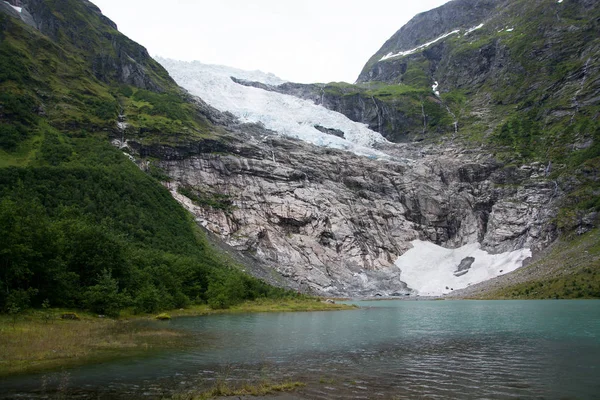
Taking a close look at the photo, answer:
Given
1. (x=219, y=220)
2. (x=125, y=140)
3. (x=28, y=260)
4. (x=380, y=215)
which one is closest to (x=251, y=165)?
(x=219, y=220)

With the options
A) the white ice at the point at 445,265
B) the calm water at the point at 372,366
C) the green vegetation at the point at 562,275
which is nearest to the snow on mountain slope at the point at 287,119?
the white ice at the point at 445,265

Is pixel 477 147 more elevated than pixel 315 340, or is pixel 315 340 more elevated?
pixel 477 147

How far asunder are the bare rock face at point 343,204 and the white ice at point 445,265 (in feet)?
10.8

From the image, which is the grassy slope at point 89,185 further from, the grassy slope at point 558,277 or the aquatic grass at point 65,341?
the grassy slope at point 558,277

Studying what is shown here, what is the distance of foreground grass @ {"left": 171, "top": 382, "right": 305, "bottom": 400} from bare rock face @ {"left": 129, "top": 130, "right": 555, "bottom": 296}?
Result: 87359 mm

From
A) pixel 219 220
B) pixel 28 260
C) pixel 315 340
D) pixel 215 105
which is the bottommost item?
pixel 315 340

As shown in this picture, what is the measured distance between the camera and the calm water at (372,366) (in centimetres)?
1631

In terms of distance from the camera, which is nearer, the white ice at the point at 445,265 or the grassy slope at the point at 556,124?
the grassy slope at the point at 556,124

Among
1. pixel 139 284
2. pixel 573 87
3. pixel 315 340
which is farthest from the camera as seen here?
pixel 573 87

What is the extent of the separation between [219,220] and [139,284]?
6238cm

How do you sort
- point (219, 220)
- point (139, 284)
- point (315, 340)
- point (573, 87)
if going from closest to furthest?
point (315, 340) → point (139, 284) → point (219, 220) → point (573, 87)

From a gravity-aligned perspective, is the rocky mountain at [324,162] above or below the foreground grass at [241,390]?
above

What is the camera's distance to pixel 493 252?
128500mm

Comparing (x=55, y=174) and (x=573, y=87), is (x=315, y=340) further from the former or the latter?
(x=573, y=87)
